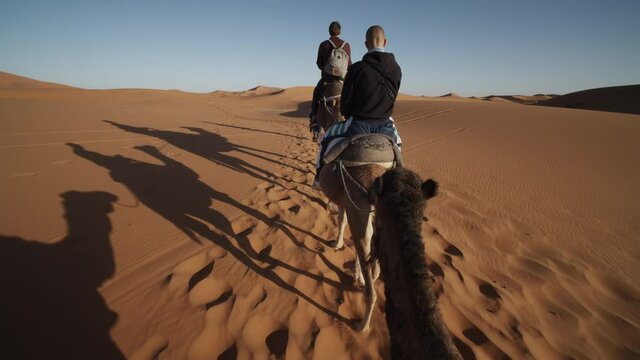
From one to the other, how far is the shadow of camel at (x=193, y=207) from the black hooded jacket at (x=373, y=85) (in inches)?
78.0

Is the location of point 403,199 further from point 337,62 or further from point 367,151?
point 337,62

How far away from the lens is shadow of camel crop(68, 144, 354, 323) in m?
3.36

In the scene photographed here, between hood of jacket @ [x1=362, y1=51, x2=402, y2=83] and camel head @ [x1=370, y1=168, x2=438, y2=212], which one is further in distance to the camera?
hood of jacket @ [x1=362, y1=51, x2=402, y2=83]

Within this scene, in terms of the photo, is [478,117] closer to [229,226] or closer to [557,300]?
[557,300]

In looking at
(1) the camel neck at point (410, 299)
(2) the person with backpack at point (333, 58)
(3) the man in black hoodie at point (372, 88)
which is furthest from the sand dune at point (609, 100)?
(1) the camel neck at point (410, 299)

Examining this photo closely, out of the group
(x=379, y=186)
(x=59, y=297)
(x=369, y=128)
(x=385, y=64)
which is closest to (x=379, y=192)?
(x=379, y=186)

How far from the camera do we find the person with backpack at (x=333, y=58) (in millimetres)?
4840

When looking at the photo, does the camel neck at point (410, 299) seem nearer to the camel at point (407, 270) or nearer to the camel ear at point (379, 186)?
the camel at point (407, 270)

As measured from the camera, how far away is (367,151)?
2398 millimetres

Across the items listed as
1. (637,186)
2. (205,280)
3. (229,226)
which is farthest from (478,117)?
(205,280)

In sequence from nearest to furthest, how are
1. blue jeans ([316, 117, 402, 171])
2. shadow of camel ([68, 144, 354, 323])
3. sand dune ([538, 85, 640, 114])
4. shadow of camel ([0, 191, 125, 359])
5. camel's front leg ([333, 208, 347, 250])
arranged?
shadow of camel ([0, 191, 125, 359]), blue jeans ([316, 117, 402, 171]), shadow of camel ([68, 144, 354, 323]), camel's front leg ([333, 208, 347, 250]), sand dune ([538, 85, 640, 114])

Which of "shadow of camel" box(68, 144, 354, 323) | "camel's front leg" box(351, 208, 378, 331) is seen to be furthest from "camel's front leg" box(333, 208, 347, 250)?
"camel's front leg" box(351, 208, 378, 331)

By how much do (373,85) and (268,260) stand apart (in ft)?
7.95

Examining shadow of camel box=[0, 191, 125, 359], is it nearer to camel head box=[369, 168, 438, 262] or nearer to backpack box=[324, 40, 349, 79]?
→ camel head box=[369, 168, 438, 262]
